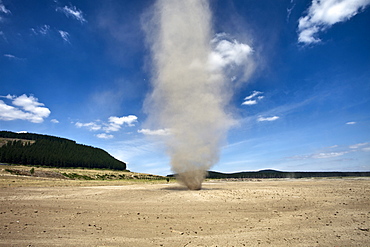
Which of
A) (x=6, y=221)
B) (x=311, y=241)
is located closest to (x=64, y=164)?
(x=6, y=221)

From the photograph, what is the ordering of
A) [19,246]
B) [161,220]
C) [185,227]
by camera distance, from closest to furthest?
1. [19,246]
2. [185,227]
3. [161,220]

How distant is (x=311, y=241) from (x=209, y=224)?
5263 millimetres

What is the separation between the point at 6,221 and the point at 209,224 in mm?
11688

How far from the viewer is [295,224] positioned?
12445 mm

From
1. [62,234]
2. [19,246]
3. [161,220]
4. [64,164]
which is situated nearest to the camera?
[19,246]

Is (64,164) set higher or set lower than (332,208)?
higher

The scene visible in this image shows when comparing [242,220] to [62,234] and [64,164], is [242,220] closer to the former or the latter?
[62,234]

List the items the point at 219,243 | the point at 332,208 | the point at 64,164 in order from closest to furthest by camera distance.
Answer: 1. the point at 219,243
2. the point at 332,208
3. the point at 64,164

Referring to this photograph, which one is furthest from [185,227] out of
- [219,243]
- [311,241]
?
[311,241]

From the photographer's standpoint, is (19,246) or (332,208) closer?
(19,246)

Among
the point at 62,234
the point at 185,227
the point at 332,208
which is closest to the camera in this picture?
the point at 62,234

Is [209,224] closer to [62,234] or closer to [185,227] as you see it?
[185,227]

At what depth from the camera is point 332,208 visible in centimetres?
1703

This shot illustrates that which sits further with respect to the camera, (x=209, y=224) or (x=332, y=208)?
(x=332, y=208)
